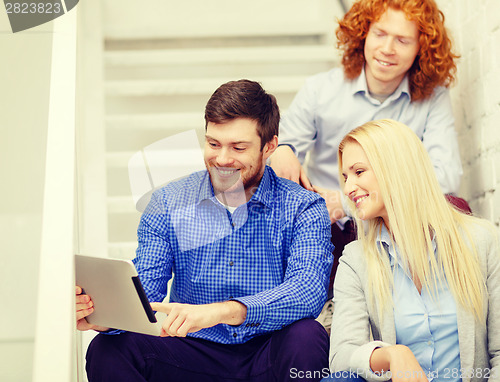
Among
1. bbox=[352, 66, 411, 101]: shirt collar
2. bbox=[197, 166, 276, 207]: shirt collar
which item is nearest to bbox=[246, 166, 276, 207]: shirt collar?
bbox=[197, 166, 276, 207]: shirt collar

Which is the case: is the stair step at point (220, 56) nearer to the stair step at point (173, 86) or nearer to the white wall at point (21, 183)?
the stair step at point (173, 86)

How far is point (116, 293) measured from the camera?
1225 millimetres

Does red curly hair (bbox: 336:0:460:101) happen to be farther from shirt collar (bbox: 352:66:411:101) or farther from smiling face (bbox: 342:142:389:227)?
smiling face (bbox: 342:142:389:227)

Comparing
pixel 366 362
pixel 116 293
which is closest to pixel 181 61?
pixel 116 293

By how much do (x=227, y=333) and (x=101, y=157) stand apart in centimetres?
124

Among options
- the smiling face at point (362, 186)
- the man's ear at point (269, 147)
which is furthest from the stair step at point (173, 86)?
the smiling face at point (362, 186)

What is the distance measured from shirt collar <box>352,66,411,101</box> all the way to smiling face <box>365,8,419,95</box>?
2.1 inches

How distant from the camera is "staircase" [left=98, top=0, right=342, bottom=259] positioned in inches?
99.9

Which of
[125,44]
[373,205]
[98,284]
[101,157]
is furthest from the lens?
[125,44]

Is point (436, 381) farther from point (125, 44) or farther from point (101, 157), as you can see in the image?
point (125, 44)

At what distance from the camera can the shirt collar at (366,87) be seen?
6.55ft

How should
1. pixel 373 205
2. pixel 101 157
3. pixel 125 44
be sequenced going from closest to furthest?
pixel 373 205, pixel 101 157, pixel 125 44

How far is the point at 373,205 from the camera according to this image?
→ 4.46 feet

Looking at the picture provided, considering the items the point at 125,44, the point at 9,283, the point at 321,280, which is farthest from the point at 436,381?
the point at 125,44
